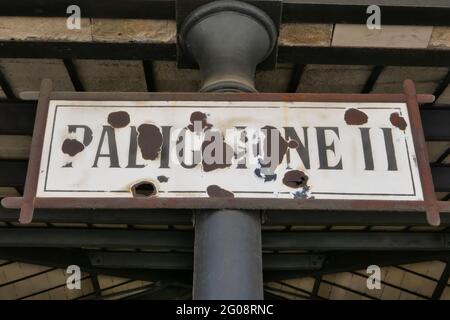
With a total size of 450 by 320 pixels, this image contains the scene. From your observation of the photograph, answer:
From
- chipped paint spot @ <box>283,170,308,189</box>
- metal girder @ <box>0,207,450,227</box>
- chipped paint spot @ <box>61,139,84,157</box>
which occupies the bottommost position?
chipped paint spot @ <box>283,170,308,189</box>

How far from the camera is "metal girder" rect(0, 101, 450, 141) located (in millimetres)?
3282

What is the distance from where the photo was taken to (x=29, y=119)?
3311mm

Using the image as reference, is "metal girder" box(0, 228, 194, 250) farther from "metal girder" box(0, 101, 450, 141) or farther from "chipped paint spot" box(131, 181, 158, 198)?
"chipped paint spot" box(131, 181, 158, 198)

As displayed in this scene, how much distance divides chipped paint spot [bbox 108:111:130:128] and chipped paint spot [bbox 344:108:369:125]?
2.70 ft

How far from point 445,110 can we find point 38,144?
2835 millimetres

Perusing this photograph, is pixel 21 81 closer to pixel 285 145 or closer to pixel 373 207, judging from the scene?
pixel 285 145

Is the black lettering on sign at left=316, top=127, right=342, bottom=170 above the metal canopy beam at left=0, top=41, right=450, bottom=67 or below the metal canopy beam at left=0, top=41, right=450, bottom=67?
below

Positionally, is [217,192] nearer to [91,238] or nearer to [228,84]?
[228,84]

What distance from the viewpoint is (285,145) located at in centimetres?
171

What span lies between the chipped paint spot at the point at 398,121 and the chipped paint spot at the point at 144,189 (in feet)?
3.02

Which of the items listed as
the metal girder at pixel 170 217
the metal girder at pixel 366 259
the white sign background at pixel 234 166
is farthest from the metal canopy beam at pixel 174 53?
the metal girder at pixel 366 259

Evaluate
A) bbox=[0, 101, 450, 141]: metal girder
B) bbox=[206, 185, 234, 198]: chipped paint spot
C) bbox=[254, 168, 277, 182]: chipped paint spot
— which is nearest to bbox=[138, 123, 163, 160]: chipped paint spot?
bbox=[206, 185, 234, 198]: chipped paint spot

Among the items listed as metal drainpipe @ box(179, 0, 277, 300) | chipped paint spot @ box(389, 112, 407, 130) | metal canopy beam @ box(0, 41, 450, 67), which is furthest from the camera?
metal canopy beam @ box(0, 41, 450, 67)

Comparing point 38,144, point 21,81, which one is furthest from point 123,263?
point 38,144
